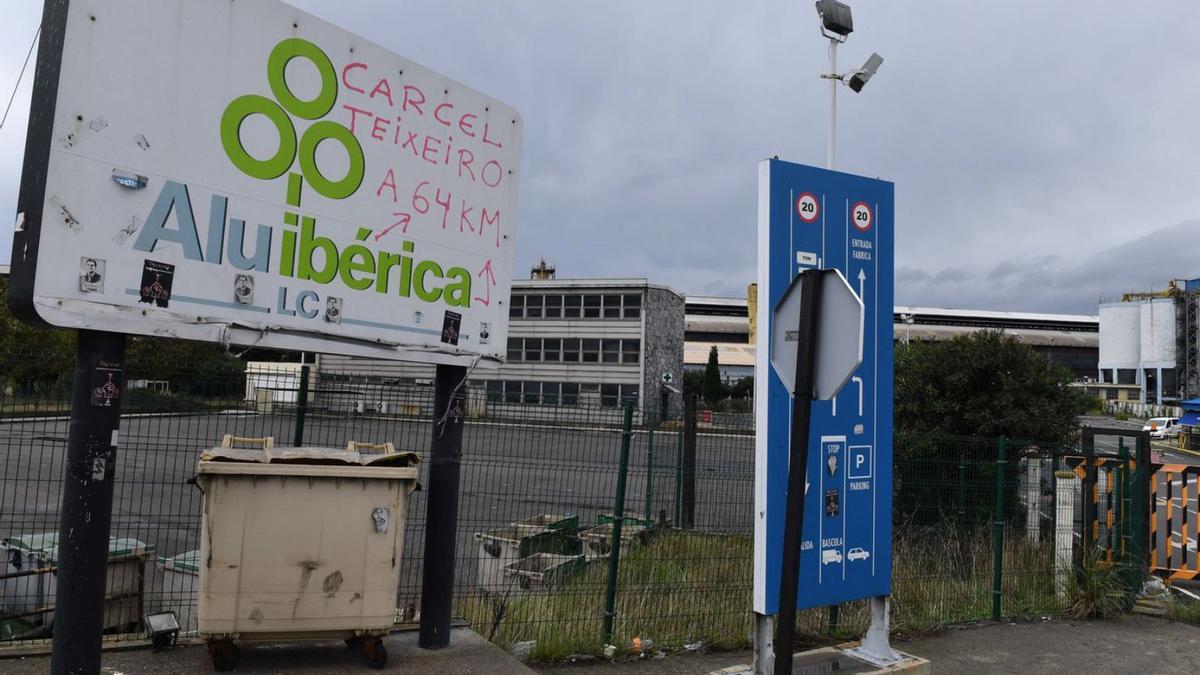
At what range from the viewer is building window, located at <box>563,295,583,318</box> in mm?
Result: 49812

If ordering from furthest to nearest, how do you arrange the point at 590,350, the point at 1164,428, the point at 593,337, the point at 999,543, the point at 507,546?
the point at 590,350, the point at 593,337, the point at 1164,428, the point at 507,546, the point at 999,543

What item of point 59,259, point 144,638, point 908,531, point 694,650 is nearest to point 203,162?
point 59,259

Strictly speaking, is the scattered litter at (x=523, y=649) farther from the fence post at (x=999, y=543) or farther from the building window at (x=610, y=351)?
the building window at (x=610, y=351)

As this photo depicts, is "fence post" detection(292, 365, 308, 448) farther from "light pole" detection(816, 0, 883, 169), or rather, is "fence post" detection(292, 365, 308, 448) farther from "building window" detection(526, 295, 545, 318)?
"building window" detection(526, 295, 545, 318)

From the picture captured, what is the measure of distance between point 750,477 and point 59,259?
5682mm

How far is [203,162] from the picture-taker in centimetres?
437

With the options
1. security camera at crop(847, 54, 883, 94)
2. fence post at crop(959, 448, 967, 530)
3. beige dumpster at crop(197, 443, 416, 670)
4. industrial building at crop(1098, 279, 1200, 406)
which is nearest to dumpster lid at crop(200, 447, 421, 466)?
beige dumpster at crop(197, 443, 416, 670)

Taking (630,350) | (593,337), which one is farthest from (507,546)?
(593,337)

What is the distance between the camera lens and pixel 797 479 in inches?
160

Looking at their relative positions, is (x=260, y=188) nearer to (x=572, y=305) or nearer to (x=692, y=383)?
(x=572, y=305)

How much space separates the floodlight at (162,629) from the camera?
492cm

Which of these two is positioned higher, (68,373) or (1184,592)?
(68,373)

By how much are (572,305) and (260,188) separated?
4551 cm

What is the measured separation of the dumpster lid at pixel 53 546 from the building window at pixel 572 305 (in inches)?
1712
